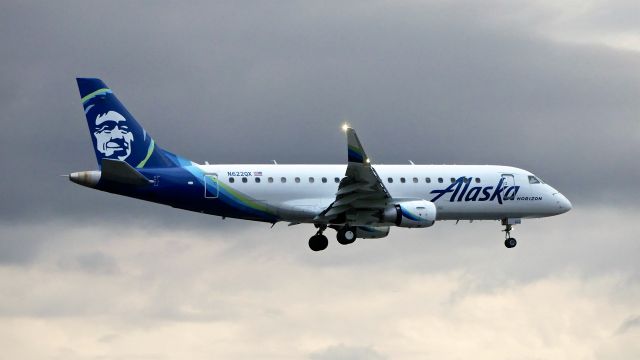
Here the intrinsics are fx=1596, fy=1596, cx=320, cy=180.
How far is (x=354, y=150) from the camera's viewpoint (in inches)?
3219

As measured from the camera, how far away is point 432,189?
89.2m

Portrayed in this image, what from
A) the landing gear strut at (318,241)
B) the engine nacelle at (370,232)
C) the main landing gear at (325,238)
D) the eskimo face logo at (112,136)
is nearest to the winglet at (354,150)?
the main landing gear at (325,238)

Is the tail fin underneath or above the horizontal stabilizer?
above

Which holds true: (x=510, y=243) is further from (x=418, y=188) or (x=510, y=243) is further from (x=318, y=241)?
(x=318, y=241)

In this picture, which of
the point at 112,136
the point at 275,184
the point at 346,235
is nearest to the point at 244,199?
the point at 275,184

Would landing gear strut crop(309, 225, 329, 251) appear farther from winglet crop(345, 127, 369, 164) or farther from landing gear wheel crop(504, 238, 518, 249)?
landing gear wheel crop(504, 238, 518, 249)

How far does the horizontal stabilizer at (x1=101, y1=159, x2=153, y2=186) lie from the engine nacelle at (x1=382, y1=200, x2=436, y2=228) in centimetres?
1366

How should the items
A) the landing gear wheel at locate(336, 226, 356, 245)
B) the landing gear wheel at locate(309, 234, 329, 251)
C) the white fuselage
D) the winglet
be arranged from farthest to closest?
1. the landing gear wheel at locate(309, 234, 329, 251)
2. the landing gear wheel at locate(336, 226, 356, 245)
3. the white fuselage
4. the winglet

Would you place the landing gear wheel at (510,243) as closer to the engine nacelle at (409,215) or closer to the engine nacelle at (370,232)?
the engine nacelle at (370,232)

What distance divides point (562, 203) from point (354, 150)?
1785cm

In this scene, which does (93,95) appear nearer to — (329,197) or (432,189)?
(329,197)

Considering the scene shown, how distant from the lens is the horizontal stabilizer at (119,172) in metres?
81.4

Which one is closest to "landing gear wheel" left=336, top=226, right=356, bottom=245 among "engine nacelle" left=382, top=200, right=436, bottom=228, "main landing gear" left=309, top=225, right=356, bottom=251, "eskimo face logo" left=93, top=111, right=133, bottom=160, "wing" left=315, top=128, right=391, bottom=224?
"main landing gear" left=309, top=225, right=356, bottom=251

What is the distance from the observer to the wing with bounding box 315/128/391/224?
269ft
